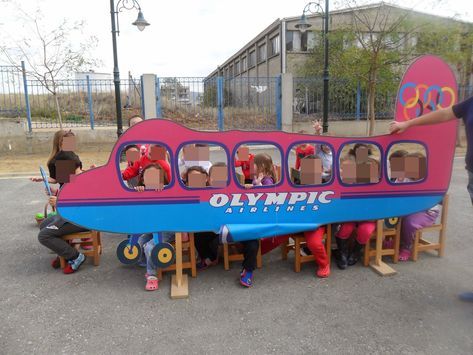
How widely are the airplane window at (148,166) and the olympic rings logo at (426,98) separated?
95.6 inches

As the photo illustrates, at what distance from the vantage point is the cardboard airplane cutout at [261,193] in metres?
3.45

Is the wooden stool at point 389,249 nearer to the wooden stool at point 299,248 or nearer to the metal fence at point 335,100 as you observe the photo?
the wooden stool at point 299,248

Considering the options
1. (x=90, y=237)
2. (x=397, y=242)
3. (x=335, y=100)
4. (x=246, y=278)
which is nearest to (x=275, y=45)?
(x=335, y=100)

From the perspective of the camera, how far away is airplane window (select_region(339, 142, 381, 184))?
3.85m

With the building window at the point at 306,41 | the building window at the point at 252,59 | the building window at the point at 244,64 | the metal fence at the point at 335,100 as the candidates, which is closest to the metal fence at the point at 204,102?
the metal fence at the point at 335,100

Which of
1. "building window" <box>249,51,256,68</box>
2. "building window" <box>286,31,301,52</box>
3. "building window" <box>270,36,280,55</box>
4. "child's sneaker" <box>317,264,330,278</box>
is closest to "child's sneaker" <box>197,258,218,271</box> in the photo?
"child's sneaker" <box>317,264,330,278</box>

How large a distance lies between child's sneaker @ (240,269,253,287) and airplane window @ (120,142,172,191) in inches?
43.4

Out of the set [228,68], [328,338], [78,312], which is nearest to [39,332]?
[78,312]

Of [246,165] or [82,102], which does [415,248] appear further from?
[82,102]

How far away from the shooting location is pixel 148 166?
3.56 m

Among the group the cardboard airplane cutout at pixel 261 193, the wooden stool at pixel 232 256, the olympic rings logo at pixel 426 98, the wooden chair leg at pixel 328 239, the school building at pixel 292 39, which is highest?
the school building at pixel 292 39

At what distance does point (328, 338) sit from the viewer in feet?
9.16

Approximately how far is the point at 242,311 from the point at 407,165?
224 centimetres

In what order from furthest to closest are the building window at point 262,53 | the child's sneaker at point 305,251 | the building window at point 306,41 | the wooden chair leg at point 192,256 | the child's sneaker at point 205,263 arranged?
1. the building window at point 262,53
2. the building window at point 306,41
3. the child's sneaker at point 305,251
4. the child's sneaker at point 205,263
5. the wooden chair leg at point 192,256
